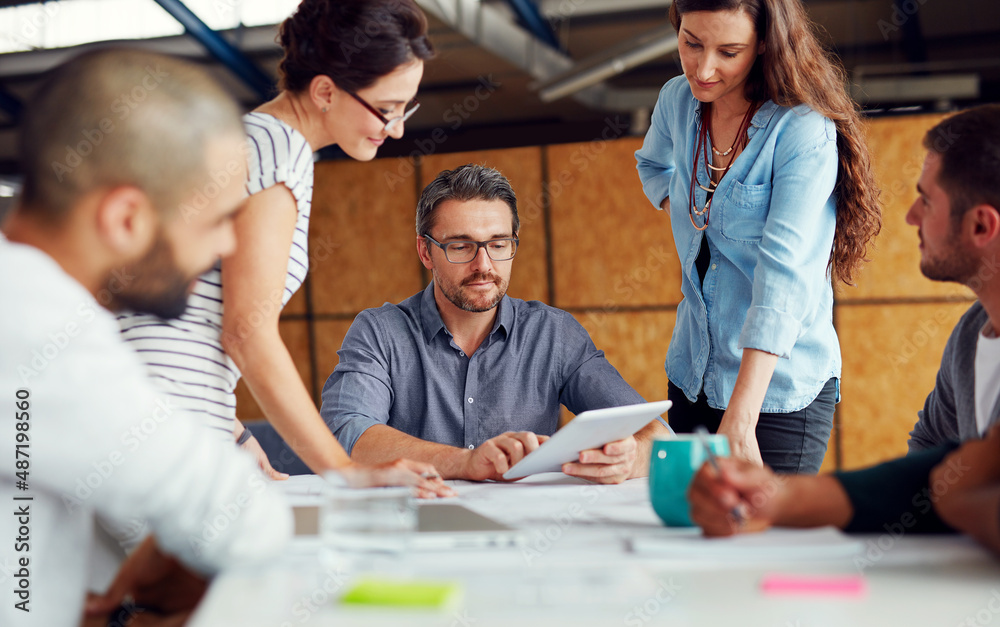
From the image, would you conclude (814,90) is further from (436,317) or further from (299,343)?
(299,343)

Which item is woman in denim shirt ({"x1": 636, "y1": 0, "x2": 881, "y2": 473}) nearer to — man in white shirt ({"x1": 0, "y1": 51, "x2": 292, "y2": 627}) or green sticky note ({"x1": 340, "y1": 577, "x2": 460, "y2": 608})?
green sticky note ({"x1": 340, "y1": 577, "x2": 460, "y2": 608})

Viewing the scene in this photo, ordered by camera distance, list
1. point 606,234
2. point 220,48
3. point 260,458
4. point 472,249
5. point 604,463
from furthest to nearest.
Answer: point 220,48 < point 606,234 < point 472,249 < point 260,458 < point 604,463

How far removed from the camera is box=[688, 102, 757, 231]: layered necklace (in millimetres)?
1868

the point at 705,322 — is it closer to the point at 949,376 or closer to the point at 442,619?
the point at 949,376

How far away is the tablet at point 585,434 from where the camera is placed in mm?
1307

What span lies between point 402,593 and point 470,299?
1.43 meters

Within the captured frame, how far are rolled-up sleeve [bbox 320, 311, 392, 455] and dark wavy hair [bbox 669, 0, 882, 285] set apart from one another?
40.5 inches

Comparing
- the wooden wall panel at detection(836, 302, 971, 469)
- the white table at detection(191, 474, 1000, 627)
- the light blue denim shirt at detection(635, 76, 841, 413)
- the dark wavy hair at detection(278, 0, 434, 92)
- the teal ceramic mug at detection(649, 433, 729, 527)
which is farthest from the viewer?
the wooden wall panel at detection(836, 302, 971, 469)

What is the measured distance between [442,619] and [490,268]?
151 centimetres

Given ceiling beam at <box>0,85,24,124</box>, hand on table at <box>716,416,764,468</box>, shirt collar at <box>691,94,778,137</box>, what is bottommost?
hand on table at <box>716,416,764,468</box>

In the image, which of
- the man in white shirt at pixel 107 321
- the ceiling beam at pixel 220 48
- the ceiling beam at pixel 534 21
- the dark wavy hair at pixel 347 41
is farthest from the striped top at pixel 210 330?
the ceiling beam at pixel 534 21

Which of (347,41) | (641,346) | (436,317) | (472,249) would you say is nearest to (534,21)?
(641,346)

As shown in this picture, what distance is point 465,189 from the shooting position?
2225 millimetres

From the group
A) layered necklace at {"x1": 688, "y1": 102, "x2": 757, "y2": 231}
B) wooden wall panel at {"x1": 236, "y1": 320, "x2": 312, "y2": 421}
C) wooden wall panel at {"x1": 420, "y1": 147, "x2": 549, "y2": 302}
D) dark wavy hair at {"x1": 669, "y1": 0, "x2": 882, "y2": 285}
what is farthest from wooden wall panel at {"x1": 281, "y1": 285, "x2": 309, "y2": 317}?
dark wavy hair at {"x1": 669, "y1": 0, "x2": 882, "y2": 285}
